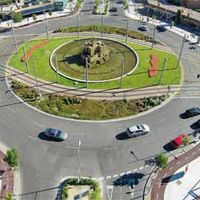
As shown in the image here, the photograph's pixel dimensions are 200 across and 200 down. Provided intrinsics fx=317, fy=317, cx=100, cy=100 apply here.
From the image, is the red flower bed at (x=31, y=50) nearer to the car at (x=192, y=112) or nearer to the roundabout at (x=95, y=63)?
the roundabout at (x=95, y=63)

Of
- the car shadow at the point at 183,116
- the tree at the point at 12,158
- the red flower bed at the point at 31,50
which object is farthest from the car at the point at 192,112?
the red flower bed at the point at 31,50

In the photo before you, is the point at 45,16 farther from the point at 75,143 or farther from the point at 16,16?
the point at 75,143

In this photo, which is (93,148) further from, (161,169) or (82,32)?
(82,32)

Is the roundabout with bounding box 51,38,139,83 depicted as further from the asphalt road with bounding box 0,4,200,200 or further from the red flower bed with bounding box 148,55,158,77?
the asphalt road with bounding box 0,4,200,200

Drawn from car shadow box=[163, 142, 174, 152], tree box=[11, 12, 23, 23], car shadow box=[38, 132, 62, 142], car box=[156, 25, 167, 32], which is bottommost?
car shadow box=[163, 142, 174, 152]

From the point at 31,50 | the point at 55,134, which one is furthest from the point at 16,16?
the point at 55,134

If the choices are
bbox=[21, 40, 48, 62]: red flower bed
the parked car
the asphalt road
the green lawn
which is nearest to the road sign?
the asphalt road
